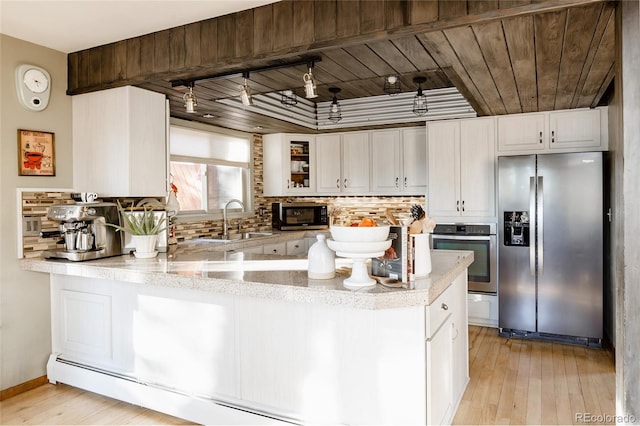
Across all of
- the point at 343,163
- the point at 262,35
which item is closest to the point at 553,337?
the point at 343,163

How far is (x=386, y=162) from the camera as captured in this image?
517cm

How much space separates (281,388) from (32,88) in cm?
270

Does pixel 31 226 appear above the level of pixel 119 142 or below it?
below

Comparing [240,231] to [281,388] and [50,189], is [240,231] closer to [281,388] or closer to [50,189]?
[50,189]

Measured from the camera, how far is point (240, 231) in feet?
17.3

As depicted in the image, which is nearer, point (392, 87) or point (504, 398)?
point (504, 398)

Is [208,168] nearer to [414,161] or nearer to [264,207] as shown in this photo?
[264,207]

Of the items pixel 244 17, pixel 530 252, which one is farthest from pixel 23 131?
pixel 530 252

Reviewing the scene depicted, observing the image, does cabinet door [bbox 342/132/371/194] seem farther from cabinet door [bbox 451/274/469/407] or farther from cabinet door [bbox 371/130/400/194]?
cabinet door [bbox 451/274/469/407]

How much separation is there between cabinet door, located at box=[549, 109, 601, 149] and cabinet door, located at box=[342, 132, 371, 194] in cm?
200

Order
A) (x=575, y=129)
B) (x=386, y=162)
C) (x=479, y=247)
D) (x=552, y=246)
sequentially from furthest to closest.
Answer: (x=386, y=162) → (x=479, y=247) → (x=575, y=129) → (x=552, y=246)

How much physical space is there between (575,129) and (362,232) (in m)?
3.27

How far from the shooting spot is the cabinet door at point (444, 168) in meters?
4.56

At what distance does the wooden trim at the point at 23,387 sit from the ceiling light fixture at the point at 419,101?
3.80 metres
